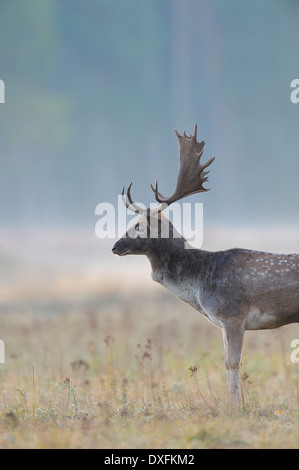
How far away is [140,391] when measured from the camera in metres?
10.4

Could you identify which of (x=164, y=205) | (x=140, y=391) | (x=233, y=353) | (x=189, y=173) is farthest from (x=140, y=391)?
(x=189, y=173)

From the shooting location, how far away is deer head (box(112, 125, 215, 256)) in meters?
9.00

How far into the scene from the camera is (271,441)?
612 centimetres

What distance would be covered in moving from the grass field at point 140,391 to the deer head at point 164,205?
6.10 feet

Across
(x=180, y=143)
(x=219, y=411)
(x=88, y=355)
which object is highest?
(x=180, y=143)

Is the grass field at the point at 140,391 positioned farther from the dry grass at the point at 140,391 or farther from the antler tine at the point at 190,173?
the antler tine at the point at 190,173

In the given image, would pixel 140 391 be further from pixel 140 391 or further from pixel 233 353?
pixel 233 353

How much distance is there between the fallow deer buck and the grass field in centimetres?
98

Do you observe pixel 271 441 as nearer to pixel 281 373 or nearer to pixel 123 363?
pixel 281 373

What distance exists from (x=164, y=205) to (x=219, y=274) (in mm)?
1559

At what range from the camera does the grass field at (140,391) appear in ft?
20.6

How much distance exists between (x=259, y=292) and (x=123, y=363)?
6789 mm

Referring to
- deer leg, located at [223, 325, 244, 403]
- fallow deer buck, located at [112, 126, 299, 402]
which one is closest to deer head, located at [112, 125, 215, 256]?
fallow deer buck, located at [112, 126, 299, 402]
